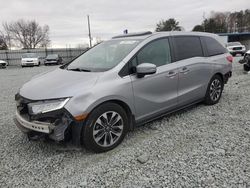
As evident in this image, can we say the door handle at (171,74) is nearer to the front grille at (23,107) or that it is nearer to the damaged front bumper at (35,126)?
the damaged front bumper at (35,126)

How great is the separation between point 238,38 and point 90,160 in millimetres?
50740

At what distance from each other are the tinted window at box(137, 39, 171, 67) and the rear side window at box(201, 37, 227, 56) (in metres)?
1.34

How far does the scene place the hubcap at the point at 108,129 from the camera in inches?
112

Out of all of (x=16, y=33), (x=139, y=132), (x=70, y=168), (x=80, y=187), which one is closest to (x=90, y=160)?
(x=70, y=168)

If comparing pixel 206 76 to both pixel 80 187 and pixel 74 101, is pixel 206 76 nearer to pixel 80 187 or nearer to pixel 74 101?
pixel 74 101

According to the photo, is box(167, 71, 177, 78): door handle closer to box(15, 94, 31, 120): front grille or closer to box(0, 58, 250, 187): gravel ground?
box(0, 58, 250, 187): gravel ground

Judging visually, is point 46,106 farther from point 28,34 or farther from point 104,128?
point 28,34

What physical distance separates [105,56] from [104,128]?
124cm

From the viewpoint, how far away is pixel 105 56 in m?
3.49

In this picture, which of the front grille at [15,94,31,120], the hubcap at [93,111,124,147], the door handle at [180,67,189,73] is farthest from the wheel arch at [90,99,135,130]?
the door handle at [180,67,189,73]

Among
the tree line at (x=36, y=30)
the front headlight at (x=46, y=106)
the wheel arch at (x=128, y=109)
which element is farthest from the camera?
the tree line at (x=36, y=30)

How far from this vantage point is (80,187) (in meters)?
2.27

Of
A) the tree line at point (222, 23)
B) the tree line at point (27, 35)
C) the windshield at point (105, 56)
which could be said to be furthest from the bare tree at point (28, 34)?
the windshield at point (105, 56)

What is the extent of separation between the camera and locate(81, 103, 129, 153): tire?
2748mm
